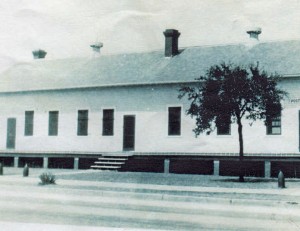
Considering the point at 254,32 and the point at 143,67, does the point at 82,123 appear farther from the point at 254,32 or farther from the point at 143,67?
the point at 254,32

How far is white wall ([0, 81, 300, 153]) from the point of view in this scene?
21.3 metres

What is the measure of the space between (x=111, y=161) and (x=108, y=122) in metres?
2.33

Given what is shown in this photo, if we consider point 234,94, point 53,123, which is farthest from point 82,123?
point 234,94

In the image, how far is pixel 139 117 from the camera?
2411 cm

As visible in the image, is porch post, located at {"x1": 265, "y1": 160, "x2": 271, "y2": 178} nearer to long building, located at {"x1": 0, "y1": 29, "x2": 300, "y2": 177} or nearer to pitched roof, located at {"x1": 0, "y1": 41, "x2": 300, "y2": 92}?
long building, located at {"x1": 0, "y1": 29, "x2": 300, "y2": 177}

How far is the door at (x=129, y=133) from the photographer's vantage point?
79.6 feet

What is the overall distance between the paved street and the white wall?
14.9 feet

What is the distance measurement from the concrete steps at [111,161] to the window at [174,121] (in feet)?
7.55

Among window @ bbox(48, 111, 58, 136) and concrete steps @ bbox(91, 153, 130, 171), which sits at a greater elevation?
window @ bbox(48, 111, 58, 136)

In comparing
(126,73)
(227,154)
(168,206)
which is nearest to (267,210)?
(168,206)

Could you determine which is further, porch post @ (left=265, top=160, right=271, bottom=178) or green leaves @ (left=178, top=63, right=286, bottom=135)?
porch post @ (left=265, top=160, right=271, bottom=178)

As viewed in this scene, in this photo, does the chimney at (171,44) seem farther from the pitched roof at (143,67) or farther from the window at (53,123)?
the window at (53,123)

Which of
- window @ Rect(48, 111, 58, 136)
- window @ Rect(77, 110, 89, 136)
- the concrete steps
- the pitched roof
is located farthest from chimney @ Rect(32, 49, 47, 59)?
the concrete steps

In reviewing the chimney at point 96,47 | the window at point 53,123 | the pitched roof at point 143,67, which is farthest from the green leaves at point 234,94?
the chimney at point 96,47
